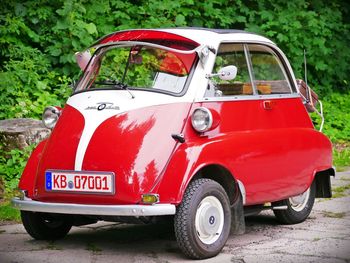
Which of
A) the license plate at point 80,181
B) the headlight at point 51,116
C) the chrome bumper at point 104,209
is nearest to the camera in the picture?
the chrome bumper at point 104,209

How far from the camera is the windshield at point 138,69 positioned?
256 inches

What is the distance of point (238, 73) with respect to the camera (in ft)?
23.1

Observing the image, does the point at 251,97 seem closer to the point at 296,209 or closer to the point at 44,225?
the point at 296,209

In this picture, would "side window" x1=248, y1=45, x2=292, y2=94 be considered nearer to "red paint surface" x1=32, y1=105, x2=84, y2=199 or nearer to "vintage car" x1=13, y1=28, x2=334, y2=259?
→ "vintage car" x1=13, y1=28, x2=334, y2=259

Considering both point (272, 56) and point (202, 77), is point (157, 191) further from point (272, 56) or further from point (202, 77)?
point (272, 56)

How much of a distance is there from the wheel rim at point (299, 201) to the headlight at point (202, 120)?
1.68 meters

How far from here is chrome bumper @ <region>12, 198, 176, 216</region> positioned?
575cm

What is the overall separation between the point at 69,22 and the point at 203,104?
18.2 feet

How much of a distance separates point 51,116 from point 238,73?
1593mm

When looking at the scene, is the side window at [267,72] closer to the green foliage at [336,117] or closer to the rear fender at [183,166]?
the rear fender at [183,166]

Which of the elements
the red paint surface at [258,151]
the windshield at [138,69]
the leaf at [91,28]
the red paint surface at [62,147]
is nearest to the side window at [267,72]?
the red paint surface at [258,151]

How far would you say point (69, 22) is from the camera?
11508 millimetres

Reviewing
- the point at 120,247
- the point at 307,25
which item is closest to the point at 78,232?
the point at 120,247

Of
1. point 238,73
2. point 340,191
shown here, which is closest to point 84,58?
point 238,73
